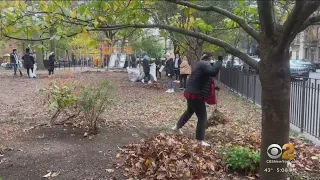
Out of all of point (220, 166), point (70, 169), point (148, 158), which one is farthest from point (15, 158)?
point (220, 166)

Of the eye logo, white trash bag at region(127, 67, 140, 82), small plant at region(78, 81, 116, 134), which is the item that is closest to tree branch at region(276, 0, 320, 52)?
the eye logo

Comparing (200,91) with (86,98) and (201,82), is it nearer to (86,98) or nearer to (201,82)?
(201,82)

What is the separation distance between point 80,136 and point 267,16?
4.69 meters

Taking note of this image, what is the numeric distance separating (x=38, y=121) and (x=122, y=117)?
2052 mm

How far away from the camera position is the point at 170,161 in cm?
456

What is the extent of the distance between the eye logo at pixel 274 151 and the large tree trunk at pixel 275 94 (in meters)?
0.03

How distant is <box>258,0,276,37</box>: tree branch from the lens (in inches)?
95.3

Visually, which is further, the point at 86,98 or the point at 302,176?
the point at 86,98

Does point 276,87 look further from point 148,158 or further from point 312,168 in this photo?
point 312,168

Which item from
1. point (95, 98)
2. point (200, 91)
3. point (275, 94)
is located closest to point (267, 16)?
point (275, 94)

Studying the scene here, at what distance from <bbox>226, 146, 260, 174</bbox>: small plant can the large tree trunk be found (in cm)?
172

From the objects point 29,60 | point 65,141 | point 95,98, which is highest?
point 29,60

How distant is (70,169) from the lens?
4910 mm

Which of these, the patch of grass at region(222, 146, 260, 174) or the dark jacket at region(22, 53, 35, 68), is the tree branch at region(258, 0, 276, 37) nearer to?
the patch of grass at region(222, 146, 260, 174)
